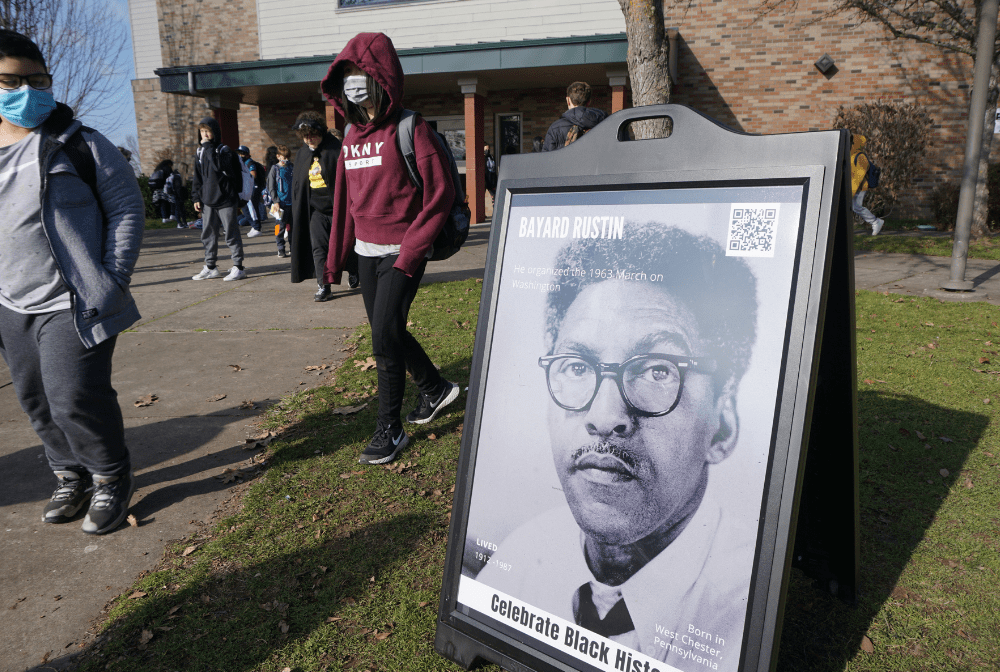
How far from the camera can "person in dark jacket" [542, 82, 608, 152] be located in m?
6.97

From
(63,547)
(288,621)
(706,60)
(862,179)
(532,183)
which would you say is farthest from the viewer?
(706,60)

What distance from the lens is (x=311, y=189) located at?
7.34m

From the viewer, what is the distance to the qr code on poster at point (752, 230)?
158 cm

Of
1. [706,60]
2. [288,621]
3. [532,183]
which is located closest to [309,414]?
[288,621]

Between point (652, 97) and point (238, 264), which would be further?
point (238, 264)

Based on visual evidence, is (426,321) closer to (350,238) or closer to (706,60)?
(350,238)

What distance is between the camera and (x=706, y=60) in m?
16.9

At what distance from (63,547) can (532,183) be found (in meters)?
2.61

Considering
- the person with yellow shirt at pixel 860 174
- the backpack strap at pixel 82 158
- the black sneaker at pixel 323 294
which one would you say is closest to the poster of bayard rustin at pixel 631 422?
the backpack strap at pixel 82 158

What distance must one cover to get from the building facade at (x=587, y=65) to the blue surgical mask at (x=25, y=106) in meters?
13.4

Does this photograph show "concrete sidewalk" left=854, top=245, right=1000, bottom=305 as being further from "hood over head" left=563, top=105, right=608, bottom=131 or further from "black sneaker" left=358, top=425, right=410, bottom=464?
"black sneaker" left=358, top=425, right=410, bottom=464

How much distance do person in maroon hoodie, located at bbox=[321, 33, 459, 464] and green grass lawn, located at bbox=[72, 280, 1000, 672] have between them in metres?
0.49

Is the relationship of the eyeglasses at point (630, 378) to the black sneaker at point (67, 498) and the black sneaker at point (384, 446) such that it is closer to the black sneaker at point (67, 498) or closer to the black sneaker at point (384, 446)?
the black sneaker at point (384, 446)

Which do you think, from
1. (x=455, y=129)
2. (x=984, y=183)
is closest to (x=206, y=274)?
(x=455, y=129)
